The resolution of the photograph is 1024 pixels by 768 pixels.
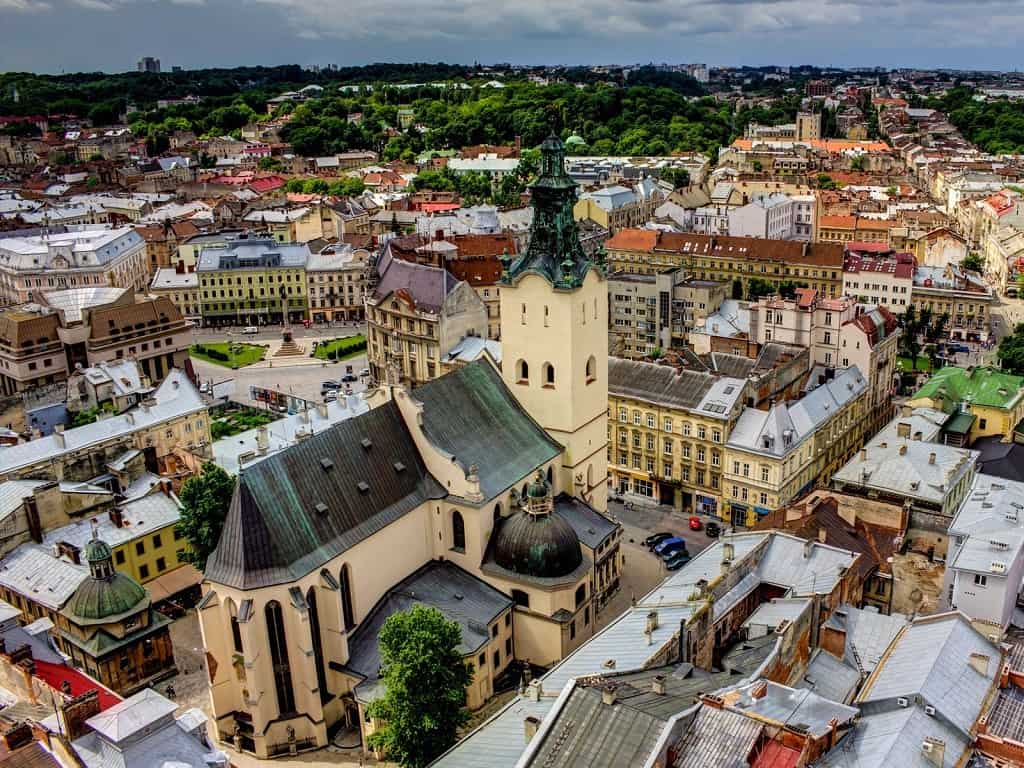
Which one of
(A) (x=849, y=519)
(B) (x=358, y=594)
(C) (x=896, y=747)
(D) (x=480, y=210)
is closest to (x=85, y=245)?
(D) (x=480, y=210)

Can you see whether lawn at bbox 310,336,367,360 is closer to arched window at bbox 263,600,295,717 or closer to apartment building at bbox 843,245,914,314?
apartment building at bbox 843,245,914,314

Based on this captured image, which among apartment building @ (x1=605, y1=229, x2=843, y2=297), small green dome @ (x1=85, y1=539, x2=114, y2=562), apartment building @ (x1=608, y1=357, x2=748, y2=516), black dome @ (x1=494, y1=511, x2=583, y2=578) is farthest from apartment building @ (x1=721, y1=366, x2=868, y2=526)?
apartment building @ (x1=605, y1=229, x2=843, y2=297)

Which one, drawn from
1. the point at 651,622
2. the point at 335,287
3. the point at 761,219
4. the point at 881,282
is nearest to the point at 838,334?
the point at 881,282

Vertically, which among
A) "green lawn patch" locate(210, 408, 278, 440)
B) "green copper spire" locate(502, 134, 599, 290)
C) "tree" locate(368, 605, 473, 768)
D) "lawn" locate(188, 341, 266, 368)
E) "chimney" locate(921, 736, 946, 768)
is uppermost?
"green copper spire" locate(502, 134, 599, 290)

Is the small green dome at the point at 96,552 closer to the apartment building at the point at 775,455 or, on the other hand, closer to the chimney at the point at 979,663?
the chimney at the point at 979,663

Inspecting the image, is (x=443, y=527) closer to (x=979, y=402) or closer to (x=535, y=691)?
(x=535, y=691)

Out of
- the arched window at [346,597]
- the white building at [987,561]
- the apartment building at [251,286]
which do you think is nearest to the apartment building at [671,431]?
the white building at [987,561]
